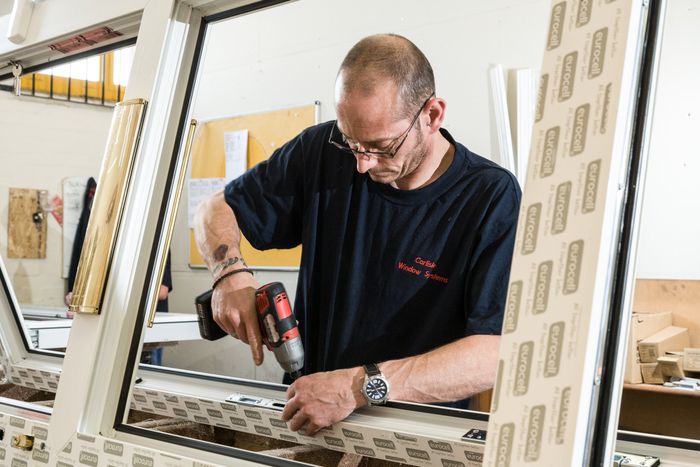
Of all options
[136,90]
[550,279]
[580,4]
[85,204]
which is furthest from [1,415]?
[85,204]

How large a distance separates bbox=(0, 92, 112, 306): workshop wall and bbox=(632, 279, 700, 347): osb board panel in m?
3.30

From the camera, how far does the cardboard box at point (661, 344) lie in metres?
2.45

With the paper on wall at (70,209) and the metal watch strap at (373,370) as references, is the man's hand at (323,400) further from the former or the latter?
the paper on wall at (70,209)

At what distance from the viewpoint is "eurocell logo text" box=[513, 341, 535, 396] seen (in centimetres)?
72

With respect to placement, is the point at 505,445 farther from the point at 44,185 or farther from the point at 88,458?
the point at 44,185

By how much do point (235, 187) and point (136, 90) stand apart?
1.60 feet

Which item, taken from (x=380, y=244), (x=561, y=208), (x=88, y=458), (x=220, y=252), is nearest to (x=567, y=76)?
(x=561, y=208)

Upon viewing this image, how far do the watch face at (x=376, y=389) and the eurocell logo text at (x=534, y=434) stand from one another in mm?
561

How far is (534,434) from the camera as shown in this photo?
2.30ft

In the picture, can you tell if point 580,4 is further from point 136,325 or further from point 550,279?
point 136,325

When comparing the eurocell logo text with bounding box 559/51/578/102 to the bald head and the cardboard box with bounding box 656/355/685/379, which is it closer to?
the bald head

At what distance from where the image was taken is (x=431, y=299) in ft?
5.07

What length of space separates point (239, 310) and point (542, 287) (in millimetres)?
876

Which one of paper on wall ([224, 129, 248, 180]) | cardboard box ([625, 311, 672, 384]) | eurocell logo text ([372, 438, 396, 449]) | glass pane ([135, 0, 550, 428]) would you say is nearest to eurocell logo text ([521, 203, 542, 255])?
eurocell logo text ([372, 438, 396, 449])
